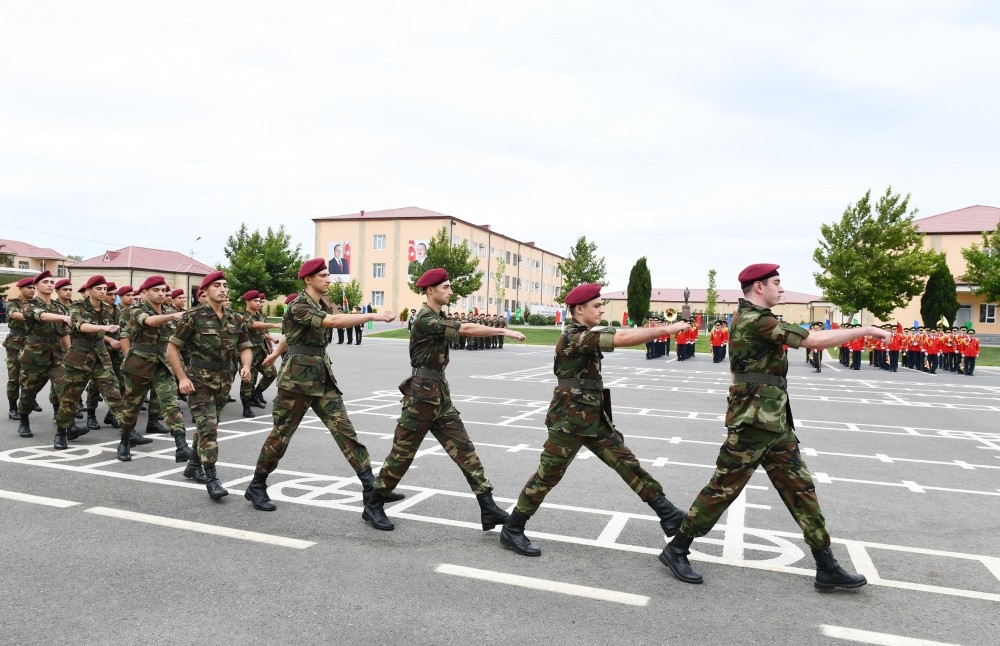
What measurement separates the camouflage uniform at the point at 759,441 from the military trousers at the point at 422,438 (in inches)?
62.1

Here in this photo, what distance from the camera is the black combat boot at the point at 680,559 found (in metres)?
4.29

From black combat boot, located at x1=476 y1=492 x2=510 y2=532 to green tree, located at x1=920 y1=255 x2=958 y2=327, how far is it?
158 ft

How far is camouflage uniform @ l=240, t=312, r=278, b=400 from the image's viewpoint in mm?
10949

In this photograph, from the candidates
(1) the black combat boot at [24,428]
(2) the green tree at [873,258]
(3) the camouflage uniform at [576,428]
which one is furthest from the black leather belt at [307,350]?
(2) the green tree at [873,258]

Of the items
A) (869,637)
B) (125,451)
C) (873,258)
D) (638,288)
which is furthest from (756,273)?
(638,288)

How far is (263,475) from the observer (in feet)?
18.8

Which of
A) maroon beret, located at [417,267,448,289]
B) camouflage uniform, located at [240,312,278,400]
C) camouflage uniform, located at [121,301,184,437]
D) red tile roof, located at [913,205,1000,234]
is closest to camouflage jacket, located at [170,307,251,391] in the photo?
camouflage uniform, located at [121,301,184,437]

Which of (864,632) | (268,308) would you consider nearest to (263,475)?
(864,632)

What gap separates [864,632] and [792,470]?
38.5 inches

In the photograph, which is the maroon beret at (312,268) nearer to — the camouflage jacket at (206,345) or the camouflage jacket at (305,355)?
the camouflage jacket at (305,355)

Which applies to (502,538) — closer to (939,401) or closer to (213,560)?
→ (213,560)

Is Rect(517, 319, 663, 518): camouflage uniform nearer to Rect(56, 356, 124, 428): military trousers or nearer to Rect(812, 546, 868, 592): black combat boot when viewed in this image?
Rect(812, 546, 868, 592): black combat boot

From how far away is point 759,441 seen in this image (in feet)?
14.1

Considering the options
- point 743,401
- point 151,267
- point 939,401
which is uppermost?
point 151,267
